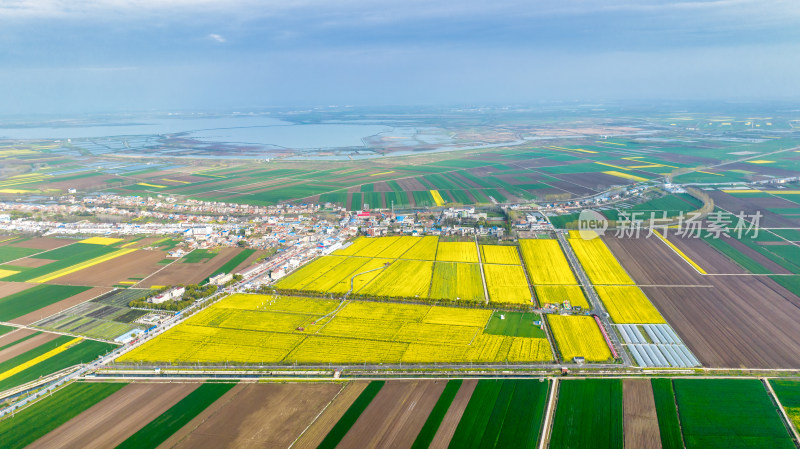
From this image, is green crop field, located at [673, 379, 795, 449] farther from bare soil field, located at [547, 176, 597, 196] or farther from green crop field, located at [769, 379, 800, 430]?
bare soil field, located at [547, 176, 597, 196]

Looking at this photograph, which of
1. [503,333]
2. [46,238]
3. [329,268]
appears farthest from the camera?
[46,238]

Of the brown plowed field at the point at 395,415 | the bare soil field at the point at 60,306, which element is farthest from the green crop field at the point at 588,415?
the bare soil field at the point at 60,306

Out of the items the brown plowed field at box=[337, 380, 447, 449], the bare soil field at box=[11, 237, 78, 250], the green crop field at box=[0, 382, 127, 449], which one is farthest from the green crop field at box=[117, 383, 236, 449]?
the bare soil field at box=[11, 237, 78, 250]

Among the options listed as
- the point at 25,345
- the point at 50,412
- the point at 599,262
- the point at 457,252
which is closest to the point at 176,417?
the point at 50,412

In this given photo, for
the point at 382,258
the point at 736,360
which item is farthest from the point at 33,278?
the point at 736,360

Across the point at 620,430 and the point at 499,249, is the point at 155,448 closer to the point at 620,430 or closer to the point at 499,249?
the point at 620,430

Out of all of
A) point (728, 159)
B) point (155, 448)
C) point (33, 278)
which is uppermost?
point (728, 159)

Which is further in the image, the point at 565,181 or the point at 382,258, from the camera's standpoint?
Answer: the point at 565,181
